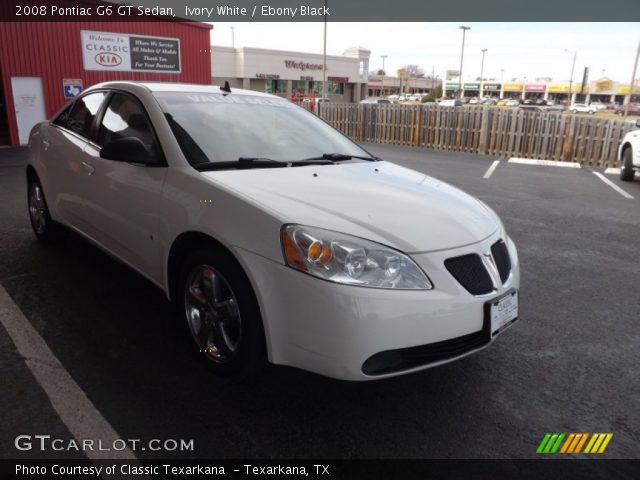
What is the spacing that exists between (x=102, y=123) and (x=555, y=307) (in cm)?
374

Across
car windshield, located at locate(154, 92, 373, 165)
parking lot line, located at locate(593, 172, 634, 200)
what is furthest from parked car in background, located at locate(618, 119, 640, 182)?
car windshield, located at locate(154, 92, 373, 165)

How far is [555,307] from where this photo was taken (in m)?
4.03

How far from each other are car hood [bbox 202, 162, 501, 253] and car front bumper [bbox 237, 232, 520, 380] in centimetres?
16

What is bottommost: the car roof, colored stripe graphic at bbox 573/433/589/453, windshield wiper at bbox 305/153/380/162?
colored stripe graphic at bbox 573/433/589/453

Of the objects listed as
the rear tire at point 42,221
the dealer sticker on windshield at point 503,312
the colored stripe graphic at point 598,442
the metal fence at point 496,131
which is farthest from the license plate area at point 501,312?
the metal fence at point 496,131

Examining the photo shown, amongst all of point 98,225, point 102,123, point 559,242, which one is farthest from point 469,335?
point 559,242

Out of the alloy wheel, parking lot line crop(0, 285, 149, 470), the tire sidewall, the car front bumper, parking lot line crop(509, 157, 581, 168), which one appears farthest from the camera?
parking lot line crop(509, 157, 581, 168)

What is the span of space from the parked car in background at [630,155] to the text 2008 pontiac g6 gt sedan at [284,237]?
29.0 feet

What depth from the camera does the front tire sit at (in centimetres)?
248

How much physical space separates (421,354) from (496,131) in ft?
49.7

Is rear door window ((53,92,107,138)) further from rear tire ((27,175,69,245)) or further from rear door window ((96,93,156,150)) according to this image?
rear tire ((27,175,69,245))

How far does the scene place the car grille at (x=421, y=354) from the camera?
2287 mm

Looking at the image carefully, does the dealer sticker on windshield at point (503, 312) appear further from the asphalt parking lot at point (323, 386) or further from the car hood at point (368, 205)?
the asphalt parking lot at point (323, 386)

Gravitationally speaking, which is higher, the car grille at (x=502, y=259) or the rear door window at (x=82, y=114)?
the rear door window at (x=82, y=114)
